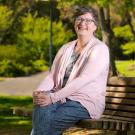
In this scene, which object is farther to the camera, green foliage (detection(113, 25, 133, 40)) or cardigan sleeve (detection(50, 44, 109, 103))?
green foliage (detection(113, 25, 133, 40))

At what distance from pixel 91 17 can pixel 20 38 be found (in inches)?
1408

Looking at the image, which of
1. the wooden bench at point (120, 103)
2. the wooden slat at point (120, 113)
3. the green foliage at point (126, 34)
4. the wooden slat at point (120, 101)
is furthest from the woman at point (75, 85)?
the green foliage at point (126, 34)

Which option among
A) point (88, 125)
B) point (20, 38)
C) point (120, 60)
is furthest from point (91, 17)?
point (120, 60)

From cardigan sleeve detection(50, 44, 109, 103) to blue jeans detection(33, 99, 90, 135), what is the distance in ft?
0.27

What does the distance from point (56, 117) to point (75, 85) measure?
327mm

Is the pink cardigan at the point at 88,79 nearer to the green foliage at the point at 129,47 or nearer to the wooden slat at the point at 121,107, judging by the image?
the wooden slat at the point at 121,107

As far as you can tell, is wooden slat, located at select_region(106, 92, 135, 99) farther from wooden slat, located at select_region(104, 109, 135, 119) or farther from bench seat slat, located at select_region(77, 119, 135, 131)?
bench seat slat, located at select_region(77, 119, 135, 131)

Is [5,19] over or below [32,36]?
over

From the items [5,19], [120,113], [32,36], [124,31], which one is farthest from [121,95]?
[124,31]

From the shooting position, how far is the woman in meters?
4.91

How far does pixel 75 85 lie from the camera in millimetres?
4984

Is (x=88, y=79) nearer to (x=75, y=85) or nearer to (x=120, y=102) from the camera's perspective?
(x=75, y=85)

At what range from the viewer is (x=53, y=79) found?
17.4 ft

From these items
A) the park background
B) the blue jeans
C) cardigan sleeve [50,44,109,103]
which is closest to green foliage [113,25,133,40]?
the park background
